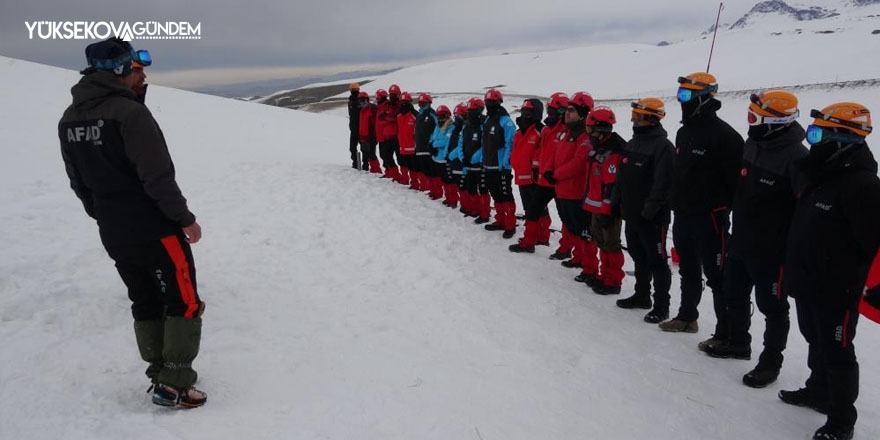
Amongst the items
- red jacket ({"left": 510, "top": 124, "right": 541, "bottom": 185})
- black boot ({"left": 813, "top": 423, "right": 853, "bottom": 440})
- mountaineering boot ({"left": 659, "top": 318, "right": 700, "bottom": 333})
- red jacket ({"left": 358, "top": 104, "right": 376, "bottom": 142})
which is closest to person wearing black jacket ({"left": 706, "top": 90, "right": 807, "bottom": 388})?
black boot ({"left": 813, "top": 423, "right": 853, "bottom": 440})

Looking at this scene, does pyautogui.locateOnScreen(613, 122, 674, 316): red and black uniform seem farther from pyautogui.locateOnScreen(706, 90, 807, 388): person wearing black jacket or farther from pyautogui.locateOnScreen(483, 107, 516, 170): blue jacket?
pyautogui.locateOnScreen(483, 107, 516, 170): blue jacket

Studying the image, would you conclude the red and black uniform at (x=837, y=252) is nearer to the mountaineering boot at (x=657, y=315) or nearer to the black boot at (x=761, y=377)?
the black boot at (x=761, y=377)

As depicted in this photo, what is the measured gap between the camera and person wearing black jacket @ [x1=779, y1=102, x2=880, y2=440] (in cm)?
316

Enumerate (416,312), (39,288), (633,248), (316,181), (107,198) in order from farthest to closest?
(316,181) < (633,248) < (416,312) < (39,288) < (107,198)

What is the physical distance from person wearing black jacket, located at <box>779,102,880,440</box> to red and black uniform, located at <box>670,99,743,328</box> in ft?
3.51

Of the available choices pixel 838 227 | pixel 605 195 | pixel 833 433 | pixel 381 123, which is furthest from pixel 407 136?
pixel 833 433

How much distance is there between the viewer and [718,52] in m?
54.0

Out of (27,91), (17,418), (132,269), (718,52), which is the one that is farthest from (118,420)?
(718,52)

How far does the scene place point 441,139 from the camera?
10.1 metres

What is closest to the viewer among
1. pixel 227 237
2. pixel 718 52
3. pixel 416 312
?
pixel 416 312

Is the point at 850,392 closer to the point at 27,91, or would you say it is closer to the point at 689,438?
the point at 689,438

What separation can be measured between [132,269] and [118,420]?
0.91m

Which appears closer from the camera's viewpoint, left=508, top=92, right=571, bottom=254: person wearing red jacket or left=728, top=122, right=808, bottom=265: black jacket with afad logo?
left=728, top=122, right=808, bottom=265: black jacket with afad logo

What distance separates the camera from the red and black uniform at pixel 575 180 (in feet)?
21.2
